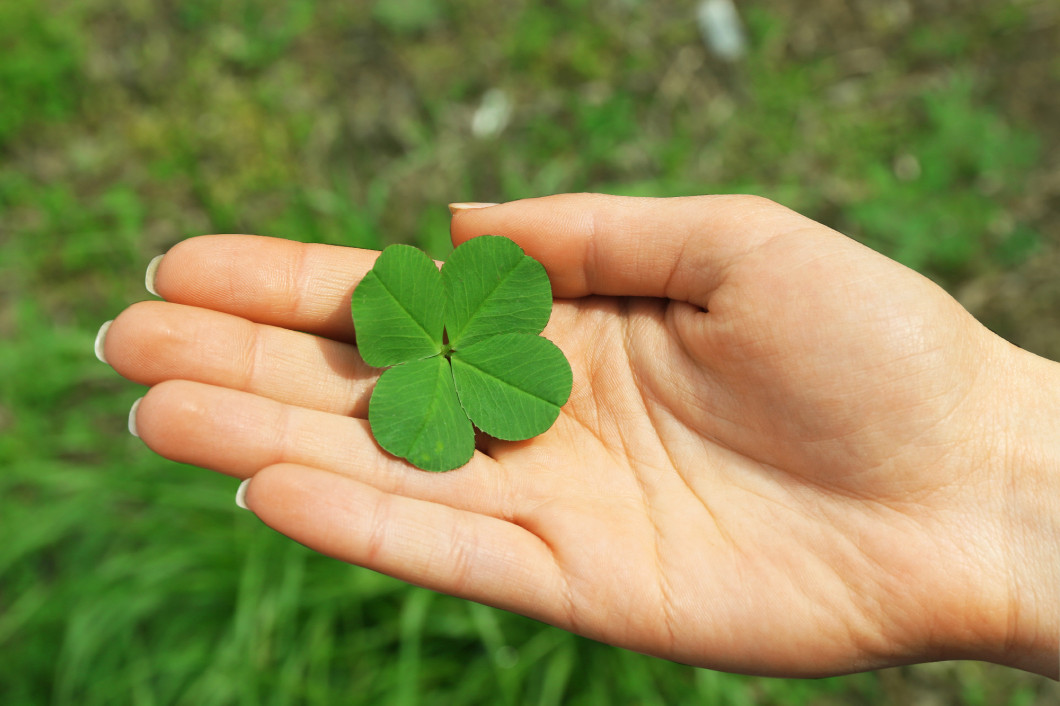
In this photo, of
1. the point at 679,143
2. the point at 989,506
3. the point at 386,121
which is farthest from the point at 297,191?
the point at 989,506

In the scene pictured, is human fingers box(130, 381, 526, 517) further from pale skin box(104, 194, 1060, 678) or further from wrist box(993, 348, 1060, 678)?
wrist box(993, 348, 1060, 678)

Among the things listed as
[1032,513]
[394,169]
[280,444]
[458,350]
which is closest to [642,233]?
[458,350]

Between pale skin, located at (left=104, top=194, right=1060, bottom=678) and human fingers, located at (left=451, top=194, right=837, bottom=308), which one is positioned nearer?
pale skin, located at (left=104, top=194, right=1060, bottom=678)

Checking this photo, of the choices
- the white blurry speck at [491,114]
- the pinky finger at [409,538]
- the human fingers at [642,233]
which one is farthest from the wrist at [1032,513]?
the white blurry speck at [491,114]

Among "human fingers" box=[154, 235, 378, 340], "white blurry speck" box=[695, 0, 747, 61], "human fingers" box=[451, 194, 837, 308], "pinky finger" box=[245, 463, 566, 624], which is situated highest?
"white blurry speck" box=[695, 0, 747, 61]

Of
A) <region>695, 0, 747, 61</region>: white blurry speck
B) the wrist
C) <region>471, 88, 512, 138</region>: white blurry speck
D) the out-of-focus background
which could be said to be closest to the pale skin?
the wrist

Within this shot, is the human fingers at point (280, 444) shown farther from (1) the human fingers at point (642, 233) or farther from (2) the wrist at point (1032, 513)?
(2) the wrist at point (1032, 513)

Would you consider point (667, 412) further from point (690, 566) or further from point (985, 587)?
point (985, 587)
